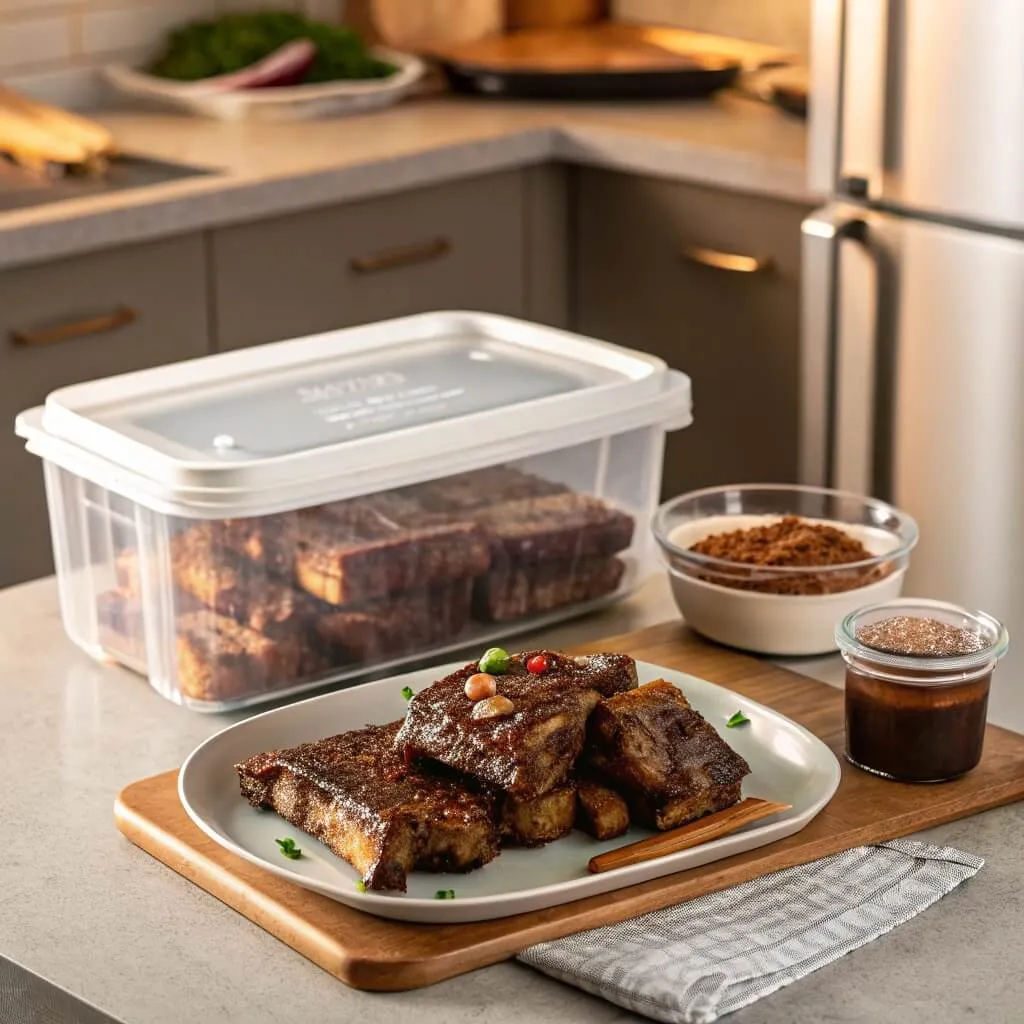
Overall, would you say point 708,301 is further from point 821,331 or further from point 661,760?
point 661,760

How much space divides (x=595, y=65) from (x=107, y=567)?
87.2 inches

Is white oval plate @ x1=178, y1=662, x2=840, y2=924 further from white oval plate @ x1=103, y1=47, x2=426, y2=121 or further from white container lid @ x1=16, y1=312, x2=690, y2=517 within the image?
white oval plate @ x1=103, y1=47, x2=426, y2=121

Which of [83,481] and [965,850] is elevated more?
[83,481]

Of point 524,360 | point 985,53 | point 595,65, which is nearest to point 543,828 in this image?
point 524,360

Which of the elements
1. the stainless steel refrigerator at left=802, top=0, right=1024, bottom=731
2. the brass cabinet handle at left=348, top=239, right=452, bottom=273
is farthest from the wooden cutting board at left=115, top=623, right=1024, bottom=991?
the brass cabinet handle at left=348, top=239, right=452, bottom=273

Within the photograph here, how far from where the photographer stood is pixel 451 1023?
1.07 metres

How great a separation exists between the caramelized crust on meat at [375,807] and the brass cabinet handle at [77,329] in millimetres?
1511

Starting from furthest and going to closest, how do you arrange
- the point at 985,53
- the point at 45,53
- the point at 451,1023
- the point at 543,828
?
the point at 45,53, the point at 985,53, the point at 543,828, the point at 451,1023

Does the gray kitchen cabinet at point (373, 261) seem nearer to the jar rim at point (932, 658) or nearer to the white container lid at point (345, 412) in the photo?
the white container lid at point (345, 412)

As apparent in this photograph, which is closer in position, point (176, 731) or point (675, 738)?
point (675, 738)

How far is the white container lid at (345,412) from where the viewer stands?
142cm

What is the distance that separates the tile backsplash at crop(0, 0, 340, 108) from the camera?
3363 mm

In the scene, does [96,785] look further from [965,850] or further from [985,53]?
[985,53]

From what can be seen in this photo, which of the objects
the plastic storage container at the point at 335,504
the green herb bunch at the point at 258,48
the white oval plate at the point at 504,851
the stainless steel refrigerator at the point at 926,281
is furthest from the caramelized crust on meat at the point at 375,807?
the green herb bunch at the point at 258,48
